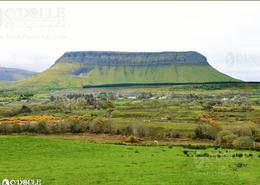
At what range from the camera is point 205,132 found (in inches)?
3794

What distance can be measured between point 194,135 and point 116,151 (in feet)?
138

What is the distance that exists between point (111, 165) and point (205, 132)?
53.7 metres

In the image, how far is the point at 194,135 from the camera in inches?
3821

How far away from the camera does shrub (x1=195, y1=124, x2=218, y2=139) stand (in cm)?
9519

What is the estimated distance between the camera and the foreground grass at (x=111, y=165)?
1521 inches

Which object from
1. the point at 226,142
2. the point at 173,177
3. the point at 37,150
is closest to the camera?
the point at 173,177

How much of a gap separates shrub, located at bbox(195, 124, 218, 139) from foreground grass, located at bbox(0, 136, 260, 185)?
120 feet

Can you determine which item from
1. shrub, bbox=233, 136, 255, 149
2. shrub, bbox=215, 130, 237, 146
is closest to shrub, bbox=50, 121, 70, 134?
shrub, bbox=215, 130, 237, 146

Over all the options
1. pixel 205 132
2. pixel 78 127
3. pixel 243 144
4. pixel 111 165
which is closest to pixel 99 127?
pixel 78 127

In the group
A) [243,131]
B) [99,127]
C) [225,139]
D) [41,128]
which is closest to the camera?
[225,139]

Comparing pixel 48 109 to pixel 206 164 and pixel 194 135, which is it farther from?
pixel 206 164

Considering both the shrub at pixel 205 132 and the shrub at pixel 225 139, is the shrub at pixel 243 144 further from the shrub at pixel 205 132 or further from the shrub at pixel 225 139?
the shrub at pixel 205 132

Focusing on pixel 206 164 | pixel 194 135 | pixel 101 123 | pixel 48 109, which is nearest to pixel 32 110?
pixel 48 109

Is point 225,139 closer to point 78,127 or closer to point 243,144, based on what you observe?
point 243,144
